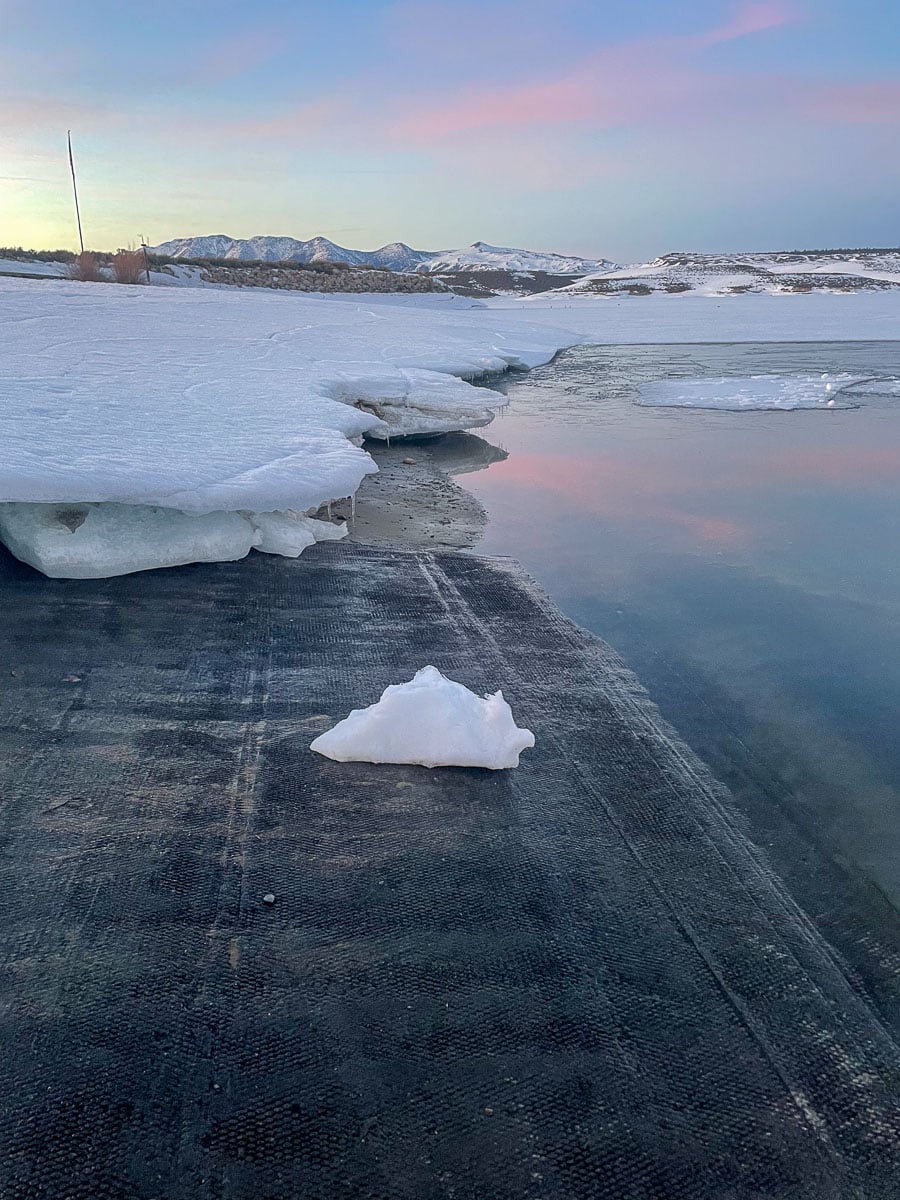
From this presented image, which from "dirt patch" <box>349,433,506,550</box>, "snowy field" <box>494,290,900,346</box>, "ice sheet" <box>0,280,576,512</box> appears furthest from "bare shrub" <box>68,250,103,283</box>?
"dirt patch" <box>349,433,506,550</box>

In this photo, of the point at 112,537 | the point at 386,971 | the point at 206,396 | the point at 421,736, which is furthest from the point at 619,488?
the point at 386,971

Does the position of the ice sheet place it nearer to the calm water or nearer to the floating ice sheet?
the calm water

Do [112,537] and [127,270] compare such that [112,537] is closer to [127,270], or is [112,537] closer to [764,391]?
[764,391]

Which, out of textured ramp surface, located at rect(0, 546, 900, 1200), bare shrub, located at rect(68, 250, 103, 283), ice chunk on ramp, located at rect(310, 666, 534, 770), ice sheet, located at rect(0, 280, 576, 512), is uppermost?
bare shrub, located at rect(68, 250, 103, 283)

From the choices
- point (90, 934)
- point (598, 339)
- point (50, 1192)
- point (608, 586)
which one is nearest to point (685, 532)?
point (608, 586)

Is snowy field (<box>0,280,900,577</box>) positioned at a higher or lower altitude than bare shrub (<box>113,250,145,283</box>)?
lower

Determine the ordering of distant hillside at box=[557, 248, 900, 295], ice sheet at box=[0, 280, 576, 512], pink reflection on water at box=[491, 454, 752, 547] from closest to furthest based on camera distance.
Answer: ice sheet at box=[0, 280, 576, 512] → pink reflection on water at box=[491, 454, 752, 547] → distant hillside at box=[557, 248, 900, 295]

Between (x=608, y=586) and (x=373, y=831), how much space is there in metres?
3.09

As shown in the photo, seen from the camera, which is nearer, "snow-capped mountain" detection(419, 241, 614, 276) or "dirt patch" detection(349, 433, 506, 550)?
"dirt patch" detection(349, 433, 506, 550)

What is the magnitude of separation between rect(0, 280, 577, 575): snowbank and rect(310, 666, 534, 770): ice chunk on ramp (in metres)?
1.86

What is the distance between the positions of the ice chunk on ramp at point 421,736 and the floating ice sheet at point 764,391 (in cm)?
982

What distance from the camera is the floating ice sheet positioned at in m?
11.9

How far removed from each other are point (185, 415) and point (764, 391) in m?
9.76

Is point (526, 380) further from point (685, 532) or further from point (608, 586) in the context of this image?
point (608, 586)
